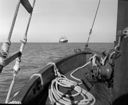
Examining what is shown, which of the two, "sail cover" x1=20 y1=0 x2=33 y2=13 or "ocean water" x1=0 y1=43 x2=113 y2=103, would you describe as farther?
"ocean water" x1=0 y1=43 x2=113 y2=103

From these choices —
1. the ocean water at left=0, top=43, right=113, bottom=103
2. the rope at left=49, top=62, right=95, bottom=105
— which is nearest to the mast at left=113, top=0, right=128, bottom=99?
the rope at left=49, top=62, right=95, bottom=105

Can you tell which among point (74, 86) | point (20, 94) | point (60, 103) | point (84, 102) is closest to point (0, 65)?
point (20, 94)

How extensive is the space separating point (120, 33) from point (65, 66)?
9.08ft

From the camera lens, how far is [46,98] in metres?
3.53

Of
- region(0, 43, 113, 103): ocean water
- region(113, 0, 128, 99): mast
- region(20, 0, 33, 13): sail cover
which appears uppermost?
region(20, 0, 33, 13): sail cover

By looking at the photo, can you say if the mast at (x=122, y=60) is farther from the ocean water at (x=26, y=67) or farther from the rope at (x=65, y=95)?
the ocean water at (x=26, y=67)

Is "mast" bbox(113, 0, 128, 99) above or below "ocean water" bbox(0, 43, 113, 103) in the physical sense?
above

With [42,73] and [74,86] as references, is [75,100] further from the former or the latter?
[42,73]

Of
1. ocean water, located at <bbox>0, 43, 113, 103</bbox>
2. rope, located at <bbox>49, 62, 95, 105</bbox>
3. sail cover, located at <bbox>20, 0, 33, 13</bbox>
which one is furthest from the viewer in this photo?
ocean water, located at <bbox>0, 43, 113, 103</bbox>

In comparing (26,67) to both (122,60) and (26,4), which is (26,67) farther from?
(122,60)

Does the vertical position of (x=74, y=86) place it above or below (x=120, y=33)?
below

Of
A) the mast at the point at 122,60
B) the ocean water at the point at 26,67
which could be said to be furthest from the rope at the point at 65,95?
the ocean water at the point at 26,67

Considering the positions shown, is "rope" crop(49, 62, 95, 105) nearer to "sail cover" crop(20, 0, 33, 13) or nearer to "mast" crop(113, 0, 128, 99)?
"mast" crop(113, 0, 128, 99)

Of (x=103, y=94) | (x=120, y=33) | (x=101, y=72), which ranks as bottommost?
(x=103, y=94)
